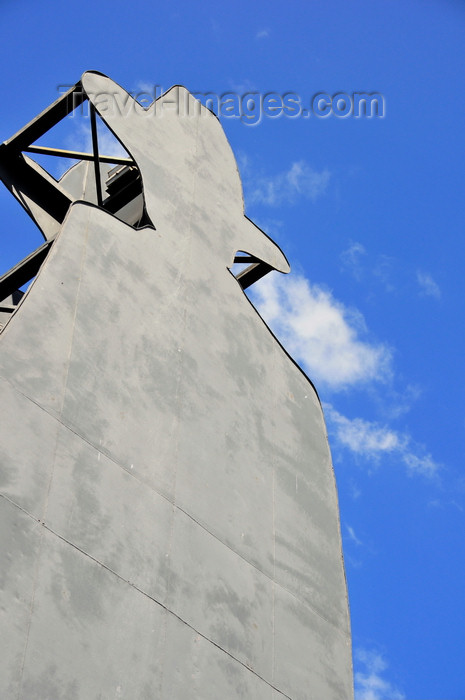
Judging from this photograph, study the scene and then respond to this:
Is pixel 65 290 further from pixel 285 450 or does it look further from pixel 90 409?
pixel 285 450

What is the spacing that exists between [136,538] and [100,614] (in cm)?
83

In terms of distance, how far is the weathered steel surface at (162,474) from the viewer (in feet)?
23.2

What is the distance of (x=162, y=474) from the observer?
336 inches

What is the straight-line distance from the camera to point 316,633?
9477mm

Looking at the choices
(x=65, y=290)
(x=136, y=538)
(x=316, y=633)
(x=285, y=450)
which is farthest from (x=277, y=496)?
(x=65, y=290)

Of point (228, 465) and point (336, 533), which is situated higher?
point (336, 533)

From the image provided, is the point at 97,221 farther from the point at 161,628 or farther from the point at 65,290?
the point at 161,628

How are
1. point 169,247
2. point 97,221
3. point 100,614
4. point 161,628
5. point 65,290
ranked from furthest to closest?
point 169,247 < point 97,221 < point 65,290 < point 161,628 < point 100,614

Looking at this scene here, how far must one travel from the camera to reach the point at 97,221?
9.42 metres

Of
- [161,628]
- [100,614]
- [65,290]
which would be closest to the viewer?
[100,614]

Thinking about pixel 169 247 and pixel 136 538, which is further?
pixel 169 247

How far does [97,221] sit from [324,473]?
12.4 feet

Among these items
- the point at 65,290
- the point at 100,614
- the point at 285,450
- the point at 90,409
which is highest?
the point at 285,450

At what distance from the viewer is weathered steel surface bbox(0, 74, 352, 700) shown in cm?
707
